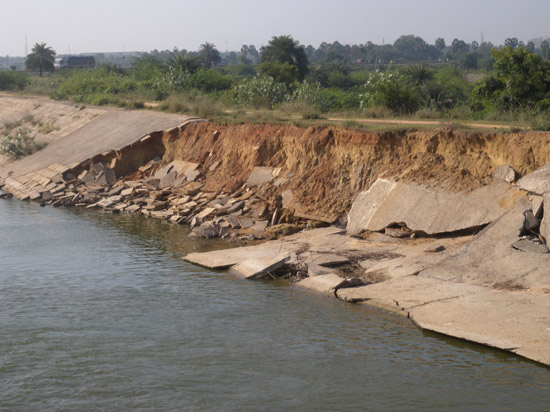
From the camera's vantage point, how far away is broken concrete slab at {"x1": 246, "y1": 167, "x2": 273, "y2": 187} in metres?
21.1

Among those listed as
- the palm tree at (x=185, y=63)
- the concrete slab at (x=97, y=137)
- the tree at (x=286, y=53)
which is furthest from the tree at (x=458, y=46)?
the concrete slab at (x=97, y=137)

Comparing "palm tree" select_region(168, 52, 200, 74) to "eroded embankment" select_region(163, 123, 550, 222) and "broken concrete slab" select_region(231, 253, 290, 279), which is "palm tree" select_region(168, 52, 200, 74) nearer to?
"eroded embankment" select_region(163, 123, 550, 222)

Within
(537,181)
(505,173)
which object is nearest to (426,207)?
(505,173)

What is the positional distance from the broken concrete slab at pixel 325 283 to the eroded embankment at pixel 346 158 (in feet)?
13.1

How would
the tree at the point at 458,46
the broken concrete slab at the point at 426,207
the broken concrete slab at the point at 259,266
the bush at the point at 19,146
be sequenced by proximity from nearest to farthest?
the broken concrete slab at the point at 259,266
the broken concrete slab at the point at 426,207
the bush at the point at 19,146
the tree at the point at 458,46

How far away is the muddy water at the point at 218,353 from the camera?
9.12 meters

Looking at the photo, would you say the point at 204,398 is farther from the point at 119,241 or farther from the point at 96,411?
the point at 119,241

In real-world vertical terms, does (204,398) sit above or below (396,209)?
below

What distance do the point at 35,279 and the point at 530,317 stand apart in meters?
9.71

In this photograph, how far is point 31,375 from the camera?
980 cm

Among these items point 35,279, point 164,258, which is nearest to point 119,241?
point 164,258

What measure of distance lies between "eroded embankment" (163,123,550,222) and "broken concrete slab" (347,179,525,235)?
14.8 inches

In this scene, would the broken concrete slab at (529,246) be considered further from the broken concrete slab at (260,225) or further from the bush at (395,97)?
the bush at (395,97)

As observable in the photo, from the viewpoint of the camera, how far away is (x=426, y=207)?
1596cm
